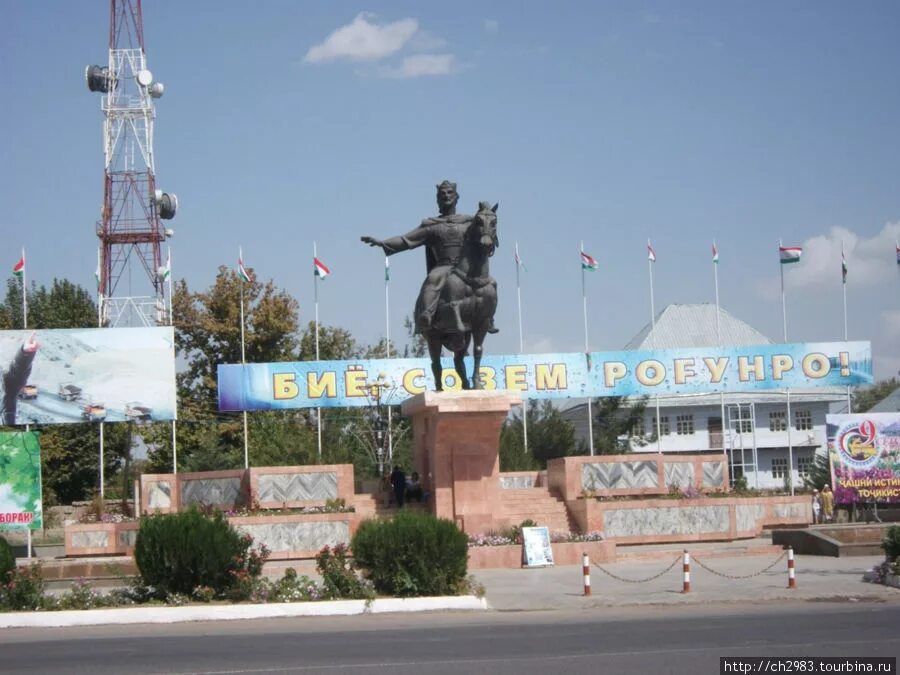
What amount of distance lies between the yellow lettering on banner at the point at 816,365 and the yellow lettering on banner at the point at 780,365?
1.74 ft

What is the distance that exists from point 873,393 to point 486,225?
89.9 meters

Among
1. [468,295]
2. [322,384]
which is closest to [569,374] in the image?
[322,384]

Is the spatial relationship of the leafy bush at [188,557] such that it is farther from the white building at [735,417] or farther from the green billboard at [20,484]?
the white building at [735,417]

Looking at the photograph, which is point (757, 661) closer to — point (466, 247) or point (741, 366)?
point (466, 247)

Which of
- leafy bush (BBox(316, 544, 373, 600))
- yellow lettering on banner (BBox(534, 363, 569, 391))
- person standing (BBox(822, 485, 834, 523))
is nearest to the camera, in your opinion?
leafy bush (BBox(316, 544, 373, 600))

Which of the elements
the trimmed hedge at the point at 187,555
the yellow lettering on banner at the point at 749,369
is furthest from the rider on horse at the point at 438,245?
the yellow lettering on banner at the point at 749,369

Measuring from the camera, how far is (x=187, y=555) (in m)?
16.5

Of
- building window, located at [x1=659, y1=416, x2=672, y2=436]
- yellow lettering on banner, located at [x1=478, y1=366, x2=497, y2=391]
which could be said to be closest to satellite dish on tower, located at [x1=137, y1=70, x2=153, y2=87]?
yellow lettering on banner, located at [x1=478, y1=366, x2=497, y2=391]

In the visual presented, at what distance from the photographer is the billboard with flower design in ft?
109

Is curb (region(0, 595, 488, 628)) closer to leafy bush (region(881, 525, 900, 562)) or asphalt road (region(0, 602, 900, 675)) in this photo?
asphalt road (region(0, 602, 900, 675))

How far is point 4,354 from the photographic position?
34.3 metres

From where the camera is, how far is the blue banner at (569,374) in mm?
37312

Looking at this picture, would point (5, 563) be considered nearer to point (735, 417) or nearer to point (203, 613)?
point (203, 613)

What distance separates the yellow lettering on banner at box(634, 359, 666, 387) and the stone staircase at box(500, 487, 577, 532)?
472 inches
